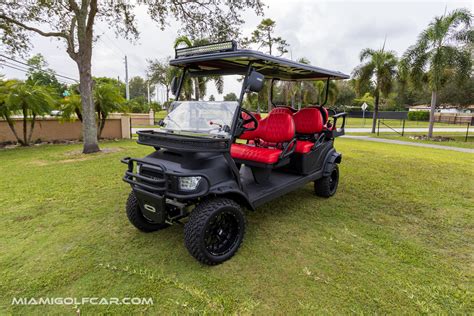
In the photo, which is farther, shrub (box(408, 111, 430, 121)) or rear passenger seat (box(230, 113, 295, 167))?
shrub (box(408, 111, 430, 121))

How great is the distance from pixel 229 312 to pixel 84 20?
935cm

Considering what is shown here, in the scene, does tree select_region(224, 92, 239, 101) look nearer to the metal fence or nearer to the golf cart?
the golf cart

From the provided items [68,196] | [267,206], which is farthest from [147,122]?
[267,206]

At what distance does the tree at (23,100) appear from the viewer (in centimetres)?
871

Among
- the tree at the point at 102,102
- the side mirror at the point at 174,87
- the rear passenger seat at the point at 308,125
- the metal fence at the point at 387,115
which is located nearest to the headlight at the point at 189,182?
the side mirror at the point at 174,87

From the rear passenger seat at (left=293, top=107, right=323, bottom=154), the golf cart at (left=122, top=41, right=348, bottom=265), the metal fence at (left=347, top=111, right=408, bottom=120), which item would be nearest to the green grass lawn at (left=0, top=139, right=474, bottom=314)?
the golf cart at (left=122, top=41, right=348, bottom=265)

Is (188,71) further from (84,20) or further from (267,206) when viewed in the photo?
(84,20)

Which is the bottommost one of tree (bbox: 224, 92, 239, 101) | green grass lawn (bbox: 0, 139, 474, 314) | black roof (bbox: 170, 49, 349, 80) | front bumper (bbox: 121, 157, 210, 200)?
green grass lawn (bbox: 0, 139, 474, 314)

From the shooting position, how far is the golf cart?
2.55m

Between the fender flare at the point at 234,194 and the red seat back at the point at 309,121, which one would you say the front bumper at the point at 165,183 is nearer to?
the fender flare at the point at 234,194

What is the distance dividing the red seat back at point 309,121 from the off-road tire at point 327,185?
29.7 inches

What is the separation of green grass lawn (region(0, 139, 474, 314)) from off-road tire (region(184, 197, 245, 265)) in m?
0.14

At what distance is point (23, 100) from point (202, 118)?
9.05m

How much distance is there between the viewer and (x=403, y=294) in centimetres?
231
